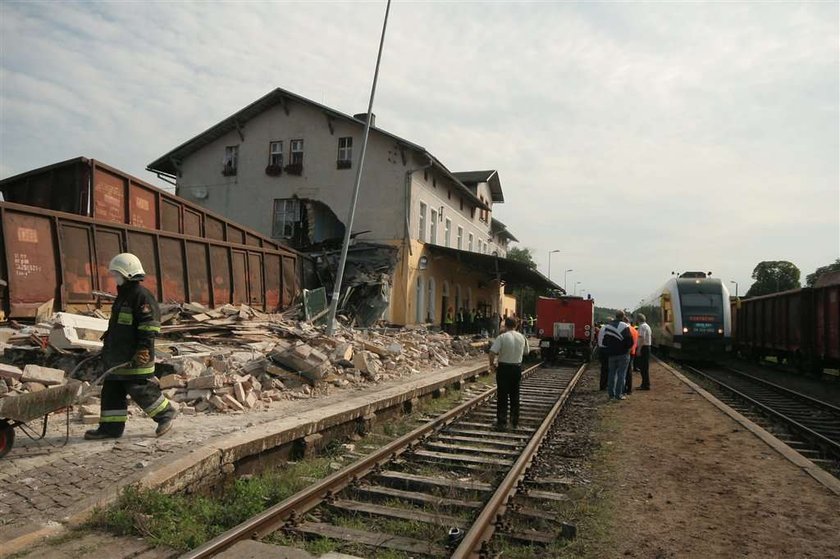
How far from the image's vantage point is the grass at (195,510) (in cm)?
394

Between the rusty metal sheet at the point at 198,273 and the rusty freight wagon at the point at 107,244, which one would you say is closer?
the rusty freight wagon at the point at 107,244

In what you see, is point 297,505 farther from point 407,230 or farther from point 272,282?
point 407,230

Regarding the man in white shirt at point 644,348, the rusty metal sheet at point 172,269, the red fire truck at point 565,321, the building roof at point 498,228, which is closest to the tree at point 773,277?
the building roof at point 498,228

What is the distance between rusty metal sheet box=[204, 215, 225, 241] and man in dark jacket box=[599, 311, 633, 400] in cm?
1130

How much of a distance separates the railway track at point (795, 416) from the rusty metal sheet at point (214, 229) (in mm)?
13993

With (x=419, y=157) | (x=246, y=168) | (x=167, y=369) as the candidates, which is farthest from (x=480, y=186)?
(x=167, y=369)

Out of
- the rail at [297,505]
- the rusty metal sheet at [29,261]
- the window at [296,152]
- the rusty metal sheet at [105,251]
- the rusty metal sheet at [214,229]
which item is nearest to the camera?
the rail at [297,505]

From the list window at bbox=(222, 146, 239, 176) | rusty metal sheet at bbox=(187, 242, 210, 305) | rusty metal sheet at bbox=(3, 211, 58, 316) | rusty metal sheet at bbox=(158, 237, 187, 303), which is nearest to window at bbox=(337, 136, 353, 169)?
window at bbox=(222, 146, 239, 176)

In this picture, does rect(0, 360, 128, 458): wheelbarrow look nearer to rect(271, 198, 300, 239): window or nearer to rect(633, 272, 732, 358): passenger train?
rect(633, 272, 732, 358): passenger train

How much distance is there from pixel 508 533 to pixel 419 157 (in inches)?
836

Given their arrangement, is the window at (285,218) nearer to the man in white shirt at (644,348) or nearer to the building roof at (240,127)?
the building roof at (240,127)

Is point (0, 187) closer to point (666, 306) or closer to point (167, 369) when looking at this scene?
point (167, 369)

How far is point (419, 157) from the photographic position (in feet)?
80.0

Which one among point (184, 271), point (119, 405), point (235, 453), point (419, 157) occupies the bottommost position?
point (235, 453)
